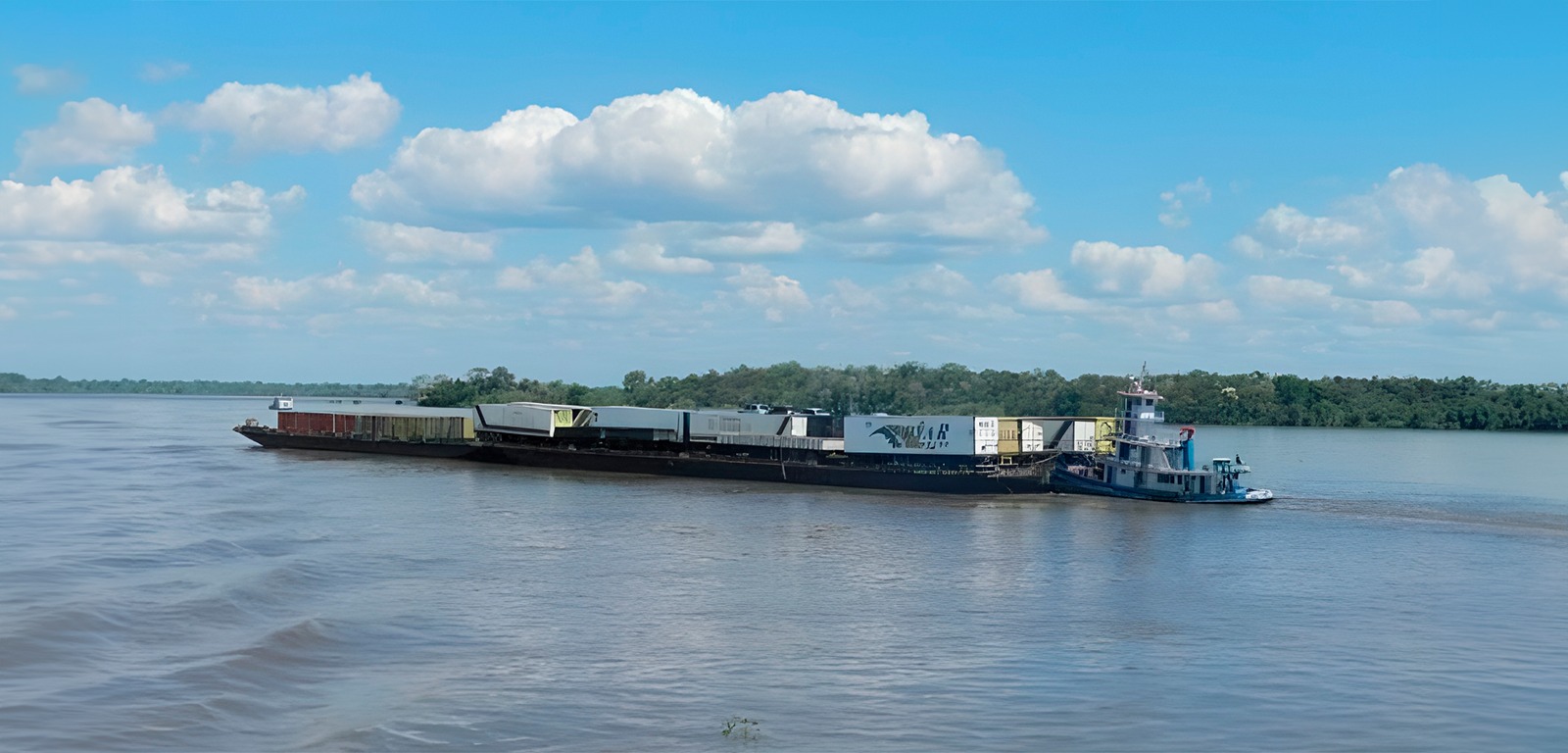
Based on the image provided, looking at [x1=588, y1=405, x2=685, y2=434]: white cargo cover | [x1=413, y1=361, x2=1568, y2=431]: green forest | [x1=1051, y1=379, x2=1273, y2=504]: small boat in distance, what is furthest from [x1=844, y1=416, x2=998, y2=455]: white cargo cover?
[x1=413, y1=361, x2=1568, y2=431]: green forest

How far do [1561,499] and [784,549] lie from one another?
52.0 meters

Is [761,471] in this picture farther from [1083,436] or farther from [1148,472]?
[1148,472]

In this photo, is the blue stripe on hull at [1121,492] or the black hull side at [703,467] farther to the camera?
the black hull side at [703,467]

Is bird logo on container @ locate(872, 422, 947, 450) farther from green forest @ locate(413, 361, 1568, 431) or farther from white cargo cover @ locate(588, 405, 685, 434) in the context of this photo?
green forest @ locate(413, 361, 1568, 431)

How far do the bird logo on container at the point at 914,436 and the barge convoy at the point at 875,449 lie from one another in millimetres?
58

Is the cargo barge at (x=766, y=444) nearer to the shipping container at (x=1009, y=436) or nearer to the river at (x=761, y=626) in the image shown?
the shipping container at (x=1009, y=436)

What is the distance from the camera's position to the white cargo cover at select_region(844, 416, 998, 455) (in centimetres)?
6538

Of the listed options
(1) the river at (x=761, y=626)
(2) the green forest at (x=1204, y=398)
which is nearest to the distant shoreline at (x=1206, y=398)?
(2) the green forest at (x=1204, y=398)

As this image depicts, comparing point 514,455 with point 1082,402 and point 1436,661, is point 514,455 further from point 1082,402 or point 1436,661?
point 1082,402

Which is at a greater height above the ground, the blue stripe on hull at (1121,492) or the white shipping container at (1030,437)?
the white shipping container at (1030,437)

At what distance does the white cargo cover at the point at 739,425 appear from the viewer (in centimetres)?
7200

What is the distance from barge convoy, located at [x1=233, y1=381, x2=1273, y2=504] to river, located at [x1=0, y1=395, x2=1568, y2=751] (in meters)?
6.89

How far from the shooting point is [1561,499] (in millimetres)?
67188

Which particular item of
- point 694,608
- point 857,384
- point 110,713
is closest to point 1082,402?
point 857,384
